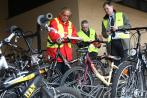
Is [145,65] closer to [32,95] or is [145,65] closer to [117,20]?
[117,20]

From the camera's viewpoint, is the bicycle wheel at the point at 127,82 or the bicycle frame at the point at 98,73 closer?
the bicycle wheel at the point at 127,82

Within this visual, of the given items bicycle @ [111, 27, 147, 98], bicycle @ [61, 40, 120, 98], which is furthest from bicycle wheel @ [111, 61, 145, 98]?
bicycle @ [61, 40, 120, 98]

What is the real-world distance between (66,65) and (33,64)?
144cm

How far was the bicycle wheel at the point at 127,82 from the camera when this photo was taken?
4.94 meters

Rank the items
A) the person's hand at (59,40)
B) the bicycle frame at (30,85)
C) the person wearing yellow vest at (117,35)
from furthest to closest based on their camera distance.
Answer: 1. the person wearing yellow vest at (117,35)
2. the person's hand at (59,40)
3. the bicycle frame at (30,85)

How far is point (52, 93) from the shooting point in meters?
4.16

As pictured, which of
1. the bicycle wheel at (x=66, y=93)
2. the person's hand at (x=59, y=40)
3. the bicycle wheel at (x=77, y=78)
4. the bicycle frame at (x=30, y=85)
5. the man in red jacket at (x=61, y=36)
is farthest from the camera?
the man in red jacket at (x=61, y=36)

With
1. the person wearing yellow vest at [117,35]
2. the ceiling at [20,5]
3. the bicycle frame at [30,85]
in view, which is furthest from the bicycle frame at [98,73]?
the ceiling at [20,5]

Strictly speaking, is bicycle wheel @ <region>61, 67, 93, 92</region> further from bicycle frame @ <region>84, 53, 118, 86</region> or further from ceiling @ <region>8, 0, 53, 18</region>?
ceiling @ <region>8, 0, 53, 18</region>

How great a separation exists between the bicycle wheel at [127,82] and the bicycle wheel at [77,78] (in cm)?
70

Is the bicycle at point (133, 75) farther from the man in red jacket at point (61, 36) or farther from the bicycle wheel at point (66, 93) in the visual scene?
the man in red jacket at point (61, 36)

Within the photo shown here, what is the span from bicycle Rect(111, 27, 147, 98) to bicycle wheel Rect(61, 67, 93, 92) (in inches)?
27.7

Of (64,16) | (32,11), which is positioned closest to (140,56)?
(64,16)

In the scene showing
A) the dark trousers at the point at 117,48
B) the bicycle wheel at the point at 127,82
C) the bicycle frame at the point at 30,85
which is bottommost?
the bicycle wheel at the point at 127,82
